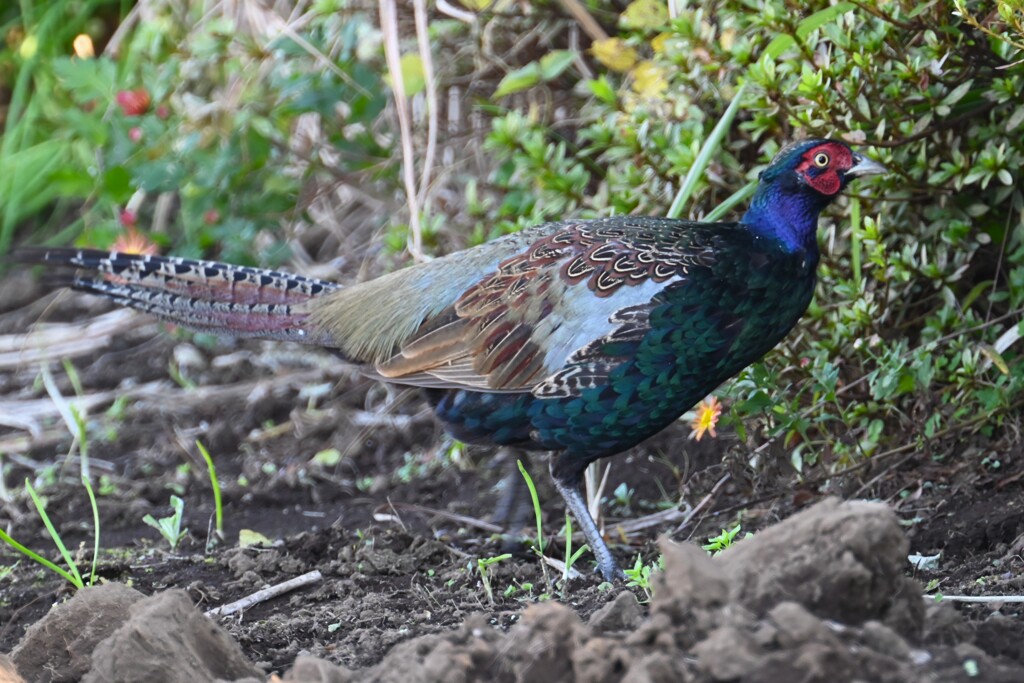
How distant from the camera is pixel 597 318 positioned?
11.5 ft

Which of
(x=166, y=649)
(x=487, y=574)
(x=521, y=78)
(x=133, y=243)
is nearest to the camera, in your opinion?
(x=166, y=649)

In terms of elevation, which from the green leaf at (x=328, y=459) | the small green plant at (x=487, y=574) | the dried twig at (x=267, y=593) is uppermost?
the small green plant at (x=487, y=574)

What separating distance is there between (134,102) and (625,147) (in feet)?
9.03

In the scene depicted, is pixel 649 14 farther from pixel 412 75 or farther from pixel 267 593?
pixel 267 593

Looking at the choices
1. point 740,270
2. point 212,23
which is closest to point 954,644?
point 740,270

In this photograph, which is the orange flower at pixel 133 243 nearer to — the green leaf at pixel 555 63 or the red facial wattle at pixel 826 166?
the green leaf at pixel 555 63

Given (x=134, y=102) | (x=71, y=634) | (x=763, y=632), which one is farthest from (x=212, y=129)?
(x=763, y=632)

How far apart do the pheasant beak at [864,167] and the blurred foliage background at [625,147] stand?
72 millimetres

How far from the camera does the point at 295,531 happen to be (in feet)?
14.3

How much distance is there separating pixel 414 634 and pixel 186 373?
371 cm

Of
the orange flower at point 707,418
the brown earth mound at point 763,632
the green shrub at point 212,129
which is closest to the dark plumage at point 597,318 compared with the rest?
the orange flower at point 707,418

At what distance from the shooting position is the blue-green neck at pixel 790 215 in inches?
141

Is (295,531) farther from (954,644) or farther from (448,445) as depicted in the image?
(954,644)

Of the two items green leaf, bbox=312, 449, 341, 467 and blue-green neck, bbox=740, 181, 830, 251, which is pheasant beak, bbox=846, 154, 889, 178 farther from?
green leaf, bbox=312, 449, 341, 467
